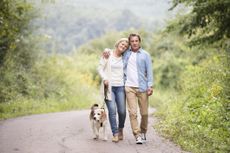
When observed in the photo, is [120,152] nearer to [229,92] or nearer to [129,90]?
[129,90]

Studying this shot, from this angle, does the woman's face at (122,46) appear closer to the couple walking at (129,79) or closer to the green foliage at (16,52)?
the couple walking at (129,79)

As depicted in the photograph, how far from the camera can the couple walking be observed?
11875mm

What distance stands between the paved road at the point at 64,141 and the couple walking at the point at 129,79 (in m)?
0.59

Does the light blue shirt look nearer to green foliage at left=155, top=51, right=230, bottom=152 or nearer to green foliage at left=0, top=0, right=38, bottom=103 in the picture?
green foliage at left=155, top=51, right=230, bottom=152

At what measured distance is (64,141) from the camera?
1205 centimetres

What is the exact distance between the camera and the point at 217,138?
10492mm

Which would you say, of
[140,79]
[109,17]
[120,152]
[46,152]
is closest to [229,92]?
[140,79]

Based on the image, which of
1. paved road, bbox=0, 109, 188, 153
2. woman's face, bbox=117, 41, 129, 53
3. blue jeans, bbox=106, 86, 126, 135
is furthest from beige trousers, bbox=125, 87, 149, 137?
woman's face, bbox=117, 41, 129, 53

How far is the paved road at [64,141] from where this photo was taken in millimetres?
10828

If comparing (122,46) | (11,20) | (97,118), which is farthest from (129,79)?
(11,20)

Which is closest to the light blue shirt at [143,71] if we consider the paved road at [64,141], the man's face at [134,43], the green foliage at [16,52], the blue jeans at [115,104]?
the man's face at [134,43]

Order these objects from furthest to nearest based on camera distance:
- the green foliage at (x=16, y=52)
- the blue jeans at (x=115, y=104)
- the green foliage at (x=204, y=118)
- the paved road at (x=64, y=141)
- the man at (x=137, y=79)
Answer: the green foliage at (x=16, y=52) → the blue jeans at (x=115, y=104) → the man at (x=137, y=79) → the paved road at (x=64, y=141) → the green foliage at (x=204, y=118)

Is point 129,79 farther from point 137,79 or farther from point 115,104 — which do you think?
point 115,104

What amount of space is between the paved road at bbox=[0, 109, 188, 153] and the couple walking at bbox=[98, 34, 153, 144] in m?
0.59
